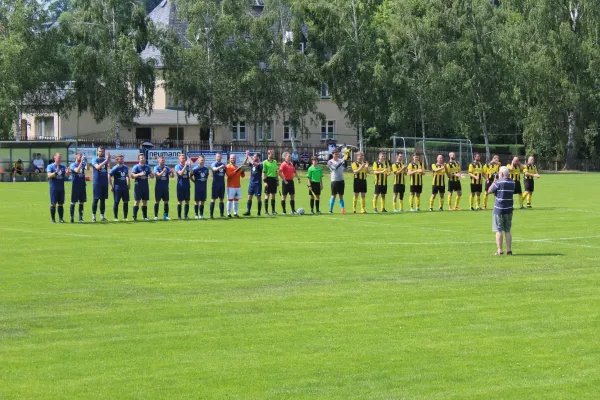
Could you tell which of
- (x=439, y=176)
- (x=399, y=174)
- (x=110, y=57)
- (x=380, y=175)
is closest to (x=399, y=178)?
(x=399, y=174)

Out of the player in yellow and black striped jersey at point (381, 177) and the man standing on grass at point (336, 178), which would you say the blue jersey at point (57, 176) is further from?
the player in yellow and black striped jersey at point (381, 177)

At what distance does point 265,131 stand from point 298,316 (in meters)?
63.1

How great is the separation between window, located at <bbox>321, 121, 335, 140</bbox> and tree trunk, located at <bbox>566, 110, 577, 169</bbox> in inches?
777

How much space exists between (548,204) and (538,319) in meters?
24.8

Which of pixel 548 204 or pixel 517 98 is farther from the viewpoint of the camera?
pixel 517 98

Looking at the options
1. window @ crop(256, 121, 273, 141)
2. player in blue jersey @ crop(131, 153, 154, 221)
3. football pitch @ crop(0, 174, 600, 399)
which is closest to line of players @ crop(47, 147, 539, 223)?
player in blue jersey @ crop(131, 153, 154, 221)

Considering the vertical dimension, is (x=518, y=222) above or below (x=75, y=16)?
below

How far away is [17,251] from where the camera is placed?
70.1 feet

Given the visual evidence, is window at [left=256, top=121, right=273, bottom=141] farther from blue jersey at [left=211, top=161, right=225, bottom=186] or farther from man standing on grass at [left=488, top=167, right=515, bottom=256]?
man standing on grass at [left=488, top=167, right=515, bottom=256]

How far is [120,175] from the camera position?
29.4 meters

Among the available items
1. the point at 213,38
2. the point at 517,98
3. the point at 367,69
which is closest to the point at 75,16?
the point at 213,38

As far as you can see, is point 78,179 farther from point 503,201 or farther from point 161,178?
point 503,201

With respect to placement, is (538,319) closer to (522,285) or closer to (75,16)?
(522,285)

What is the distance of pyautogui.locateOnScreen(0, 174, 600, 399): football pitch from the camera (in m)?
10.1
